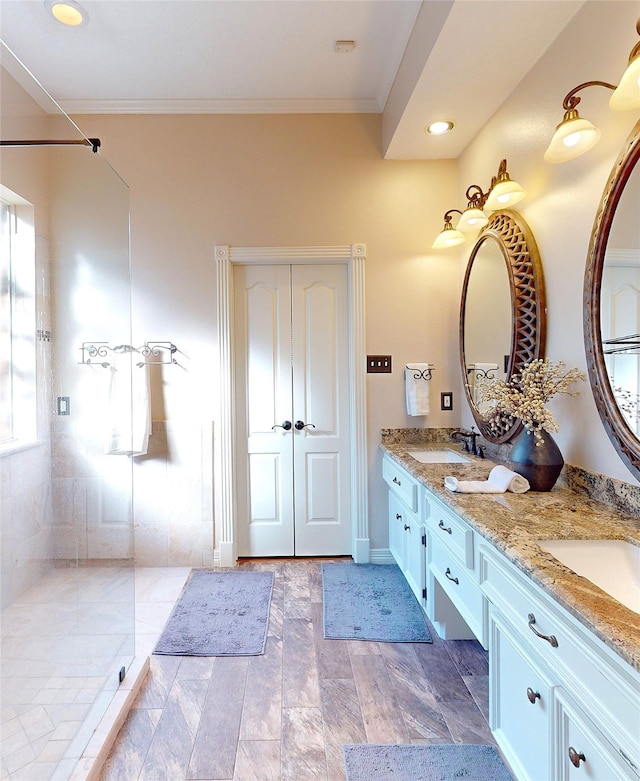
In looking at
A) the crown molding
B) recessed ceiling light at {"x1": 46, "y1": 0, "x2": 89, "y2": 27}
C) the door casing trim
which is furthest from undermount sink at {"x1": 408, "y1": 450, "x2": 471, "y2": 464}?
recessed ceiling light at {"x1": 46, "y1": 0, "x2": 89, "y2": 27}

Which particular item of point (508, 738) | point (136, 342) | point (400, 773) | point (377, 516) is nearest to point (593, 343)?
point (508, 738)

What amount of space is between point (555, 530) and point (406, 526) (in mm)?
1196

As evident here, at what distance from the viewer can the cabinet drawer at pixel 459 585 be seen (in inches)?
57.2

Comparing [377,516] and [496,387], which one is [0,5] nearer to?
[496,387]

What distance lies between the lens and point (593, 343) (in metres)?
1.55

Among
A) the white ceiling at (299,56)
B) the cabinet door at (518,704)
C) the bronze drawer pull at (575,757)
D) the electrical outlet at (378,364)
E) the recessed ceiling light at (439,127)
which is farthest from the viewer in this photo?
the electrical outlet at (378,364)

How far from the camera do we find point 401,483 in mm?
2451

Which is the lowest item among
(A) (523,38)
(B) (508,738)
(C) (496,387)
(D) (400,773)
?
(D) (400,773)

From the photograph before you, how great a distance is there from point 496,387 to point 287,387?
5.07ft

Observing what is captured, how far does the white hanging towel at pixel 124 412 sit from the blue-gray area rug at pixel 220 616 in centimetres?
93

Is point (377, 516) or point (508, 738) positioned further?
point (377, 516)

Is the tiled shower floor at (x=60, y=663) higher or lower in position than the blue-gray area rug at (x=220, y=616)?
higher

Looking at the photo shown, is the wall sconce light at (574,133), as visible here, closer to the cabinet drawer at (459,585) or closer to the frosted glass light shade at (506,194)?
the frosted glass light shade at (506,194)

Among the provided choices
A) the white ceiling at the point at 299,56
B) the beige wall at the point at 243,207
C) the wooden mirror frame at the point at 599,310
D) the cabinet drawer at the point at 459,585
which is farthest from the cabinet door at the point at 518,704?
the white ceiling at the point at 299,56
